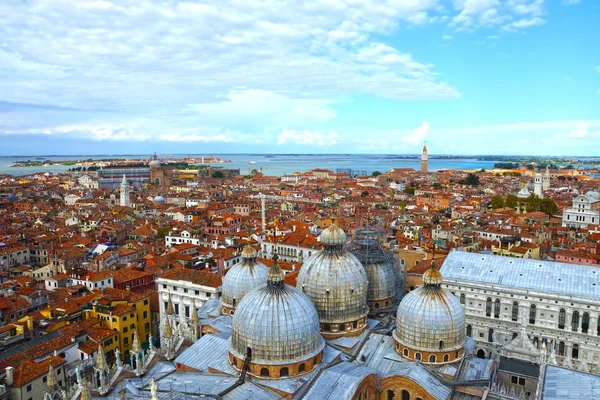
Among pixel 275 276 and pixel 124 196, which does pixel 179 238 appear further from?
pixel 124 196

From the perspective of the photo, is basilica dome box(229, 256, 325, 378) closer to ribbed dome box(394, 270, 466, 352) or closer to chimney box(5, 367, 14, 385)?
ribbed dome box(394, 270, 466, 352)

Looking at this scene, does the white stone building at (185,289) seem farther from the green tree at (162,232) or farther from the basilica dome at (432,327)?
the green tree at (162,232)


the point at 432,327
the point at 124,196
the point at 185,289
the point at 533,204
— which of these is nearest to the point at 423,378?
the point at 432,327

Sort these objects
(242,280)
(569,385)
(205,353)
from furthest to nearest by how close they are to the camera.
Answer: (242,280) < (205,353) < (569,385)

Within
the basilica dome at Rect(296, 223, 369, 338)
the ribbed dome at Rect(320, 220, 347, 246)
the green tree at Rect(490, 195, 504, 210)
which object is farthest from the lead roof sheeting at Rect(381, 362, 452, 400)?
the green tree at Rect(490, 195, 504, 210)

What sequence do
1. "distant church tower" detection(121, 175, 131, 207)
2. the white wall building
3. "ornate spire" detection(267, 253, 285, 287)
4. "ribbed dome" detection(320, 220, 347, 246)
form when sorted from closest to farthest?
"ornate spire" detection(267, 253, 285, 287)
"ribbed dome" detection(320, 220, 347, 246)
the white wall building
"distant church tower" detection(121, 175, 131, 207)

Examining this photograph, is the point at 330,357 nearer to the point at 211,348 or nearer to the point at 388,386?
the point at 388,386
